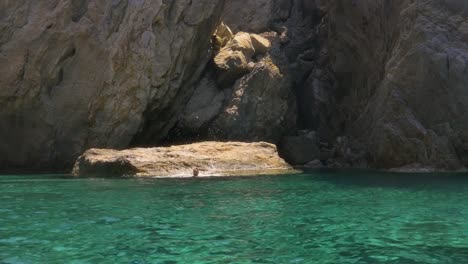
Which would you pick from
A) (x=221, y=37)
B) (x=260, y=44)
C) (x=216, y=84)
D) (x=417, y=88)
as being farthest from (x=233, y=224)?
(x=221, y=37)

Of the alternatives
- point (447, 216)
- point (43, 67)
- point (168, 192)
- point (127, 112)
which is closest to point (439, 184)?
point (447, 216)

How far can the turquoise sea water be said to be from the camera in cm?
667

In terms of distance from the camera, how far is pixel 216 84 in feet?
93.4

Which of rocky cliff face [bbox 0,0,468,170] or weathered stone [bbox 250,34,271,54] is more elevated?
weathered stone [bbox 250,34,271,54]

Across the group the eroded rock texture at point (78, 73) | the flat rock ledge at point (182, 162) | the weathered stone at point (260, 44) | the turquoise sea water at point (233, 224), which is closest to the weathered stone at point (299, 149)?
the weathered stone at point (260, 44)

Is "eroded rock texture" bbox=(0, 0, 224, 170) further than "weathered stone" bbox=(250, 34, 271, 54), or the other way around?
"weathered stone" bbox=(250, 34, 271, 54)

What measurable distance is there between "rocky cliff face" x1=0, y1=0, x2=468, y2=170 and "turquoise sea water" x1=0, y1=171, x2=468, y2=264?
826 cm

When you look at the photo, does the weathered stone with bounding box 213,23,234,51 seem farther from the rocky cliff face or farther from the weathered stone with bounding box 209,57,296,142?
the weathered stone with bounding box 209,57,296,142

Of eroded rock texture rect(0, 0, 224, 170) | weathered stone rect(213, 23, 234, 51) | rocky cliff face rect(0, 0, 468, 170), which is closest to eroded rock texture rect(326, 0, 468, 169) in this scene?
rocky cliff face rect(0, 0, 468, 170)

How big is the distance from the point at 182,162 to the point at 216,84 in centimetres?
1006

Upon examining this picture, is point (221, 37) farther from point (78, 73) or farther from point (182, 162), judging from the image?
point (182, 162)

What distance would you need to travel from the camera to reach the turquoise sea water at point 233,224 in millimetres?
6668

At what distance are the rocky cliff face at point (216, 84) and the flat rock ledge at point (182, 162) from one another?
4281 mm

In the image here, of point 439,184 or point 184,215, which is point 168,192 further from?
point 439,184
